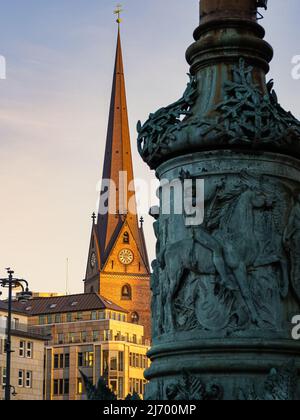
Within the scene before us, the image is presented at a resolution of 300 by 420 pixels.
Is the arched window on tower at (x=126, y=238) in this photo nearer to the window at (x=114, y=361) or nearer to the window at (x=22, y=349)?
the window at (x=114, y=361)

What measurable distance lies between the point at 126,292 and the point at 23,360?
Answer: 218ft

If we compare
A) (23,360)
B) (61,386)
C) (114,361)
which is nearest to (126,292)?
(114,361)

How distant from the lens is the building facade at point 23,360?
7212cm

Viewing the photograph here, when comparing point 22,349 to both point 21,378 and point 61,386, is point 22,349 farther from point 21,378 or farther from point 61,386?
point 61,386

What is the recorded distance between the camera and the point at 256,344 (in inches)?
370

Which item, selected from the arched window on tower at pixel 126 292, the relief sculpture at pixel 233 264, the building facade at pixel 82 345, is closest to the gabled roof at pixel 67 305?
the building facade at pixel 82 345

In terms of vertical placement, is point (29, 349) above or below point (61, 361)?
below

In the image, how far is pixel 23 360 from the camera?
7356 centimetres

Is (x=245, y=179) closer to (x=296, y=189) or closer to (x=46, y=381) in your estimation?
(x=296, y=189)

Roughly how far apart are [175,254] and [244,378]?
1.47 metres

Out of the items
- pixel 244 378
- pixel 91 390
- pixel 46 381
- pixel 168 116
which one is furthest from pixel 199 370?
pixel 46 381
